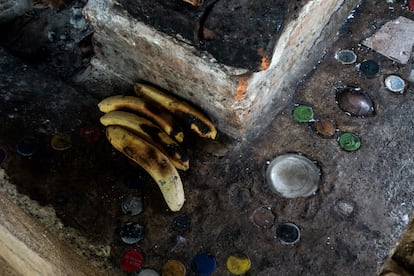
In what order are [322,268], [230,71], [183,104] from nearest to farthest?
[230,71] < [322,268] < [183,104]

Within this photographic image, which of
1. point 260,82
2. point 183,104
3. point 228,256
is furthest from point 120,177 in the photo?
point 260,82

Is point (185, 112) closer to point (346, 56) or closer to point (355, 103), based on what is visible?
point (355, 103)

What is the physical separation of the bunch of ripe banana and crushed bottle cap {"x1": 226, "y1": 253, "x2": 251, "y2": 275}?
0.27 metres

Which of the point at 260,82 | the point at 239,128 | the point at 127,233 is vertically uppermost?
the point at 260,82

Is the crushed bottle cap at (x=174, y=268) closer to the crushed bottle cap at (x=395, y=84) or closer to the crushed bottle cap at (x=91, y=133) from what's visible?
the crushed bottle cap at (x=91, y=133)

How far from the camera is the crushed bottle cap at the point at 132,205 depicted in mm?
2053

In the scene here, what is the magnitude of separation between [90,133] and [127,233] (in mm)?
454

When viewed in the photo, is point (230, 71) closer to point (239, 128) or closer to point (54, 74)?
point (239, 128)

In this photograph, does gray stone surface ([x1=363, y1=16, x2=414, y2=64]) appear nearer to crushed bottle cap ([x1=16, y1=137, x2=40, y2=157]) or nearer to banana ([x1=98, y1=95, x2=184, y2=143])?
banana ([x1=98, y1=95, x2=184, y2=143])

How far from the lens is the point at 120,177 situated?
83.5 inches

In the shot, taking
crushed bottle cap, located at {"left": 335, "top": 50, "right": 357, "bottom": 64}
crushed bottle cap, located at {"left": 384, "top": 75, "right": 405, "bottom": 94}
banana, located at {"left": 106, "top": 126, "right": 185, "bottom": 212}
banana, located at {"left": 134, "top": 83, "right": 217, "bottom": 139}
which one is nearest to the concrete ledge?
banana, located at {"left": 134, "top": 83, "right": 217, "bottom": 139}

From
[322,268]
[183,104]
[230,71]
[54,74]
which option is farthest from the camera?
[54,74]

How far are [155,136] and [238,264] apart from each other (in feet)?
1.84

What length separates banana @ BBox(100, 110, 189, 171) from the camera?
2.06 meters
